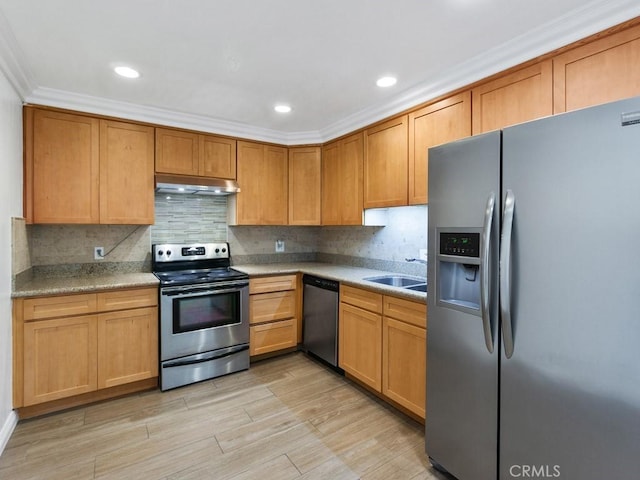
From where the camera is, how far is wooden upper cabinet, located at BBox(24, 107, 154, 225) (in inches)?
101

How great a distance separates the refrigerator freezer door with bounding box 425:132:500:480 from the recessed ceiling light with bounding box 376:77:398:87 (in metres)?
0.90

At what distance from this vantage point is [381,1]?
1.57 metres

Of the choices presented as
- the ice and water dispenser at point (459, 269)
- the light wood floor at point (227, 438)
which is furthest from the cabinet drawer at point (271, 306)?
the ice and water dispenser at point (459, 269)

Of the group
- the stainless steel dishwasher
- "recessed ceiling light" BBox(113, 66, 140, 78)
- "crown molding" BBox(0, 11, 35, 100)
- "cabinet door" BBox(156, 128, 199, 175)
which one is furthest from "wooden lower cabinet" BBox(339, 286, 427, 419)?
"crown molding" BBox(0, 11, 35, 100)

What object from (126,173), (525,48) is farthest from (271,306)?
(525,48)

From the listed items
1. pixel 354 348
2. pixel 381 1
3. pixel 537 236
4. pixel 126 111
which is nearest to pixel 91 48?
pixel 126 111

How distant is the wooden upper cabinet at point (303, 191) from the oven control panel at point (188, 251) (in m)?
0.86

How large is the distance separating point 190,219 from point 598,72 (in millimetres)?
3450

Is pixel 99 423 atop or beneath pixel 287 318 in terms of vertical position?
beneath

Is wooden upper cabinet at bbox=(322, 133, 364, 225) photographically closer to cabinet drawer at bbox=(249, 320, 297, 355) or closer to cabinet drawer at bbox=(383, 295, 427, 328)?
cabinet drawer at bbox=(383, 295, 427, 328)

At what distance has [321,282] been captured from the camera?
3234 mm

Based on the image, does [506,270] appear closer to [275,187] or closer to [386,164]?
[386,164]

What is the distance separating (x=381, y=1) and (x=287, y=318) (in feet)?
9.29

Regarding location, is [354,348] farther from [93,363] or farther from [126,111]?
[126,111]
